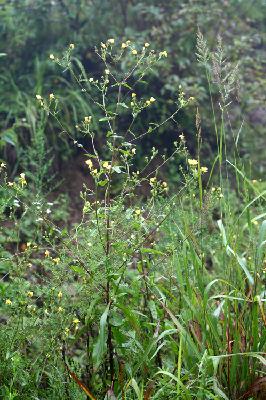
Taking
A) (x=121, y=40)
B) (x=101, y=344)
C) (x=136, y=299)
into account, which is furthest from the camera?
(x=121, y=40)

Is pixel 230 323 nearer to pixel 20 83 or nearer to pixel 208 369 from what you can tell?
pixel 208 369

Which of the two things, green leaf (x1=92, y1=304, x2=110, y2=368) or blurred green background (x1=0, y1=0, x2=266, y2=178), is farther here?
blurred green background (x1=0, y1=0, x2=266, y2=178)

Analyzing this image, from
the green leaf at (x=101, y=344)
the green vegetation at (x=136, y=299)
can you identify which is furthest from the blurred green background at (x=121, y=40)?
the green leaf at (x=101, y=344)

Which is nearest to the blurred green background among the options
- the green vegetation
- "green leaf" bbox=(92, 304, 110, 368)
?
the green vegetation

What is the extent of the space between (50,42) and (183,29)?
1.11m

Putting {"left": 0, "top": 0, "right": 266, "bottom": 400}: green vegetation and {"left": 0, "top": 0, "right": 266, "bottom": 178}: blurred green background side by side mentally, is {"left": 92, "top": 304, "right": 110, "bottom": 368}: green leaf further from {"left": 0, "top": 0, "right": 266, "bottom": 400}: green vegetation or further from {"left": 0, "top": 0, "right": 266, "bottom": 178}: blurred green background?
{"left": 0, "top": 0, "right": 266, "bottom": 178}: blurred green background

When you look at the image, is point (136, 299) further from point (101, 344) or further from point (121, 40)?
point (121, 40)

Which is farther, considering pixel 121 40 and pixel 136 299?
pixel 121 40

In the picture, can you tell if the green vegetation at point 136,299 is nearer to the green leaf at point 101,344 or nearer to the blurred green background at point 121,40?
the green leaf at point 101,344

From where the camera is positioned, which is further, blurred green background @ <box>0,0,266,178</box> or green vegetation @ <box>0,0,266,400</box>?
blurred green background @ <box>0,0,266,178</box>

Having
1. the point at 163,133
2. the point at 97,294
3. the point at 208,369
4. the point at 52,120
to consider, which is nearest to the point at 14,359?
the point at 97,294

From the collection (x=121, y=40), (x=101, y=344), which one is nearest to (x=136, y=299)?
(x=101, y=344)

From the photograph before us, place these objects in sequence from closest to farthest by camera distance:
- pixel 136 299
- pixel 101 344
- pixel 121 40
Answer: pixel 101 344 < pixel 136 299 < pixel 121 40

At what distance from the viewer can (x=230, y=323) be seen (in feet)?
7.38
